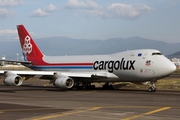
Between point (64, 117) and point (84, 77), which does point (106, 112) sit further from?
point (84, 77)

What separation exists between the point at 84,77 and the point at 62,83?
3.39m

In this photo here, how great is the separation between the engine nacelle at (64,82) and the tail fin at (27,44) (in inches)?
487

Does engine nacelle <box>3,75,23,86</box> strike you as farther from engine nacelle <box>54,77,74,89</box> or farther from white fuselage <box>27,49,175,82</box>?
white fuselage <box>27,49,175,82</box>

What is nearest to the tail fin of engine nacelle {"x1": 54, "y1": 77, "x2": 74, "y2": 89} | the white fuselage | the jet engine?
the white fuselage

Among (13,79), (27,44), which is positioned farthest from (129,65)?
(27,44)

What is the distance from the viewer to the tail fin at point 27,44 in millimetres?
47844

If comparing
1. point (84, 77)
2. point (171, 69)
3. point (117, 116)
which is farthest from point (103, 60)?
point (117, 116)

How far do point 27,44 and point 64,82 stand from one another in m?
15.2

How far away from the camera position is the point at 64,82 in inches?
1391

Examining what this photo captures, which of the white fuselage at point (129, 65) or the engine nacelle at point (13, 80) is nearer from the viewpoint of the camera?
the white fuselage at point (129, 65)

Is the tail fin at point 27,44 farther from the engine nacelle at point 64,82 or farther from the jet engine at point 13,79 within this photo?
the engine nacelle at point 64,82

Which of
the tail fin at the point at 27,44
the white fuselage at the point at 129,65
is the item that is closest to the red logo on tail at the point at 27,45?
the tail fin at the point at 27,44

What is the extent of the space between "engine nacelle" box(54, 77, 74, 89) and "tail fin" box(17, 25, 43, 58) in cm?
1236

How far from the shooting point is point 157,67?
111ft
